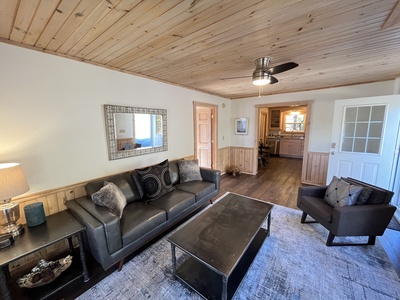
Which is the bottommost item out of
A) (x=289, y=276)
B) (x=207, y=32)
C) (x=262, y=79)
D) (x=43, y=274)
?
(x=289, y=276)

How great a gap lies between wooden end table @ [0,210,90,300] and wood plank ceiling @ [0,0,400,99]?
6.00 feet

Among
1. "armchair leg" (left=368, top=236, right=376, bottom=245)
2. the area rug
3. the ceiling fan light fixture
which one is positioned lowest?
the area rug

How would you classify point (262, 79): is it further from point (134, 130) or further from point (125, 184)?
point (125, 184)

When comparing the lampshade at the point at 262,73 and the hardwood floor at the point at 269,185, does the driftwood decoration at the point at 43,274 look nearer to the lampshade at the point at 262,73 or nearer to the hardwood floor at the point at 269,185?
the hardwood floor at the point at 269,185

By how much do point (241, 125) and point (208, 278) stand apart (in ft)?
14.2

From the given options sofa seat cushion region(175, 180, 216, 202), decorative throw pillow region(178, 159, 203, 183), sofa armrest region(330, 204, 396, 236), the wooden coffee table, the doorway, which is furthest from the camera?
the doorway

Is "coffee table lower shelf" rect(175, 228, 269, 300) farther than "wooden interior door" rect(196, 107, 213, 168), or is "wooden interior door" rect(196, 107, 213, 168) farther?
"wooden interior door" rect(196, 107, 213, 168)

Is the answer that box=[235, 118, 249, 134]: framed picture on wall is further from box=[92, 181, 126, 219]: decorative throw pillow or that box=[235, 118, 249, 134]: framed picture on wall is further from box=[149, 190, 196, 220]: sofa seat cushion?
box=[92, 181, 126, 219]: decorative throw pillow

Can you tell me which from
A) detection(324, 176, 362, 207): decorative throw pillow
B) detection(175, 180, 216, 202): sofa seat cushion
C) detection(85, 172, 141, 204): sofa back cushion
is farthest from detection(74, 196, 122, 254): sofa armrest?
detection(324, 176, 362, 207): decorative throw pillow

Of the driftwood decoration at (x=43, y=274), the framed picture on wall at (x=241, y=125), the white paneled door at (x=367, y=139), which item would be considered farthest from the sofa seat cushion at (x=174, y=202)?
the framed picture on wall at (x=241, y=125)

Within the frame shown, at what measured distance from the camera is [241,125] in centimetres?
524

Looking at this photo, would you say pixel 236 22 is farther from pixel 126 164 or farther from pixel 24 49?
pixel 126 164

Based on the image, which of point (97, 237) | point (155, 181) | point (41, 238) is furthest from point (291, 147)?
point (41, 238)

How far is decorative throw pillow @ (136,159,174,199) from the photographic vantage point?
2523mm
